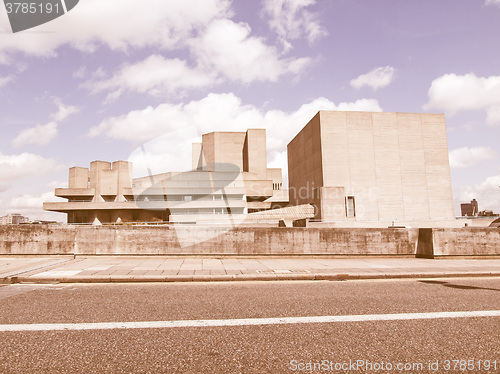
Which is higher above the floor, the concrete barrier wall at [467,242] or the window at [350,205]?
the window at [350,205]

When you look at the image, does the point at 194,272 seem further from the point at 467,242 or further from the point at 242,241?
the point at 467,242

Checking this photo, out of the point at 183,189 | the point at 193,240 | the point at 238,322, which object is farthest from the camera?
the point at 183,189

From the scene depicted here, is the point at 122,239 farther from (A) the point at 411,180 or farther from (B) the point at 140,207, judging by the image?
(B) the point at 140,207

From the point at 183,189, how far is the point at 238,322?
271 ft

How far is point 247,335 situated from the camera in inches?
174

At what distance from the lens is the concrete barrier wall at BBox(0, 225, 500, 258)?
13281 millimetres

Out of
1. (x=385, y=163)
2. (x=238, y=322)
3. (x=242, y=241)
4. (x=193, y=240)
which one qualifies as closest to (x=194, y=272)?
(x=193, y=240)

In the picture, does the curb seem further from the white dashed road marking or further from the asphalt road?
the white dashed road marking

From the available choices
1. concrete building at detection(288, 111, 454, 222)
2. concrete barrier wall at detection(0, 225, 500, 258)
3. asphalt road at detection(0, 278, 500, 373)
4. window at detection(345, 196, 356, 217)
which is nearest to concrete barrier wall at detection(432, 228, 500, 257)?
concrete barrier wall at detection(0, 225, 500, 258)

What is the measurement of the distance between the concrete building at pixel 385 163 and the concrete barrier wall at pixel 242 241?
45.0 meters

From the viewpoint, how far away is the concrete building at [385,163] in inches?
2370

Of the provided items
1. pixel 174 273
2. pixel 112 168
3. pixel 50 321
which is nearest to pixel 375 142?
pixel 174 273

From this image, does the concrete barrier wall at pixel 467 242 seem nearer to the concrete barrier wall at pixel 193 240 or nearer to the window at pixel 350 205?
the concrete barrier wall at pixel 193 240

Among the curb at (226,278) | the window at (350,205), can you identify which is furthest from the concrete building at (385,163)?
the curb at (226,278)
